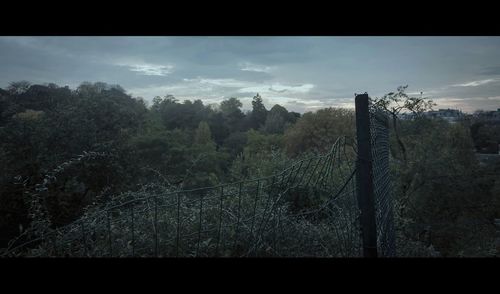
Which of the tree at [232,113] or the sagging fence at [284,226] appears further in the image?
the tree at [232,113]

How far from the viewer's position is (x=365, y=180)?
149 cm

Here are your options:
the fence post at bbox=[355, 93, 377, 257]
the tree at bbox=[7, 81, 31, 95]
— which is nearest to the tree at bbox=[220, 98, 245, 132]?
the tree at bbox=[7, 81, 31, 95]

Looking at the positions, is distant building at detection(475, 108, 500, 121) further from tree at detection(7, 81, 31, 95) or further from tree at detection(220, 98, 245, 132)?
tree at detection(220, 98, 245, 132)

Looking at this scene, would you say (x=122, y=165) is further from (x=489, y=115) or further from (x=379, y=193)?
(x=489, y=115)

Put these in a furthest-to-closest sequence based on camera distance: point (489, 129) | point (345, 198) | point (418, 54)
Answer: point (489, 129), point (418, 54), point (345, 198)

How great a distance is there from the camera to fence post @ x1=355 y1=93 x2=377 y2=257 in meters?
1.42

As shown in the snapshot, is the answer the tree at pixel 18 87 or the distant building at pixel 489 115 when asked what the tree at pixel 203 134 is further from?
the distant building at pixel 489 115

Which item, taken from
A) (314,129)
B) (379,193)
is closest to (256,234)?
(379,193)

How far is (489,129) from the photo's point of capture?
11.7 metres

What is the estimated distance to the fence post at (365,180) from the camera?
1.42 m

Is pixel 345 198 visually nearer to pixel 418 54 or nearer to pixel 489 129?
pixel 418 54

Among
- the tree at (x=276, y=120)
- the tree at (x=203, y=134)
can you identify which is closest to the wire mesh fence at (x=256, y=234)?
the tree at (x=203, y=134)
